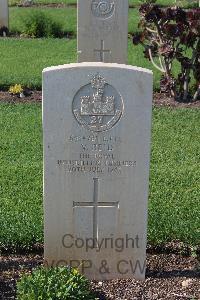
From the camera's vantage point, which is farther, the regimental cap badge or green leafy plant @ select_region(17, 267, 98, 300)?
the regimental cap badge

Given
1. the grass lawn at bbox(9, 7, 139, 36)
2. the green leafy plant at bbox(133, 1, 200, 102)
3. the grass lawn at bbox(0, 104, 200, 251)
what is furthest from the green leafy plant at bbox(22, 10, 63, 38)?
the grass lawn at bbox(0, 104, 200, 251)

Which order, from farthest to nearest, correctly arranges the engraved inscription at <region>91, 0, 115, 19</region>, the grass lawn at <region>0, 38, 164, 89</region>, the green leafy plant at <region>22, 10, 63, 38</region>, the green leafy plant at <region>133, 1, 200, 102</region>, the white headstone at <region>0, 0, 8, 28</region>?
the green leafy plant at <region>22, 10, 63, 38</region>
the white headstone at <region>0, 0, 8, 28</region>
the grass lawn at <region>0, 38, 164, 89</region>
the green leafy plant at <region>133, 1, 200, 102</region>
the engraved inscription at <region>91, 0, 115, 19</region>

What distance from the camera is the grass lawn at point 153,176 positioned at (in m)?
5.51

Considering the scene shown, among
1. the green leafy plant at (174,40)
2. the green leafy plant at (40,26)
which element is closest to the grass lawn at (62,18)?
the green leafy plant at (40,26)

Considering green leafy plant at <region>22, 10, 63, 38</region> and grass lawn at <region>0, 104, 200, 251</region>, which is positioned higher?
green leafy plant at <region>22, 10, 63, 38</region>

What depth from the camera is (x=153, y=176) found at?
7.07m

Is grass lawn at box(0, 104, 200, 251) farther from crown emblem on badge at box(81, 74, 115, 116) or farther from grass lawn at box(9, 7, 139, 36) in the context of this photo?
grass lawn at box(9, 7, 139, 36)

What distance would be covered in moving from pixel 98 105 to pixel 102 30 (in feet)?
17.5

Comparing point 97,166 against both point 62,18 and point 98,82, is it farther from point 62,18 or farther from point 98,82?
point 62,18

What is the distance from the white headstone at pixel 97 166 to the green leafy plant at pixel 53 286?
1.35 ft

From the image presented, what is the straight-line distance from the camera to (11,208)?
6.11m

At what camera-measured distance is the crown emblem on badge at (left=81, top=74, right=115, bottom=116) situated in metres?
4.42

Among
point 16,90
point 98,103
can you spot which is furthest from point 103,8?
point 98,103

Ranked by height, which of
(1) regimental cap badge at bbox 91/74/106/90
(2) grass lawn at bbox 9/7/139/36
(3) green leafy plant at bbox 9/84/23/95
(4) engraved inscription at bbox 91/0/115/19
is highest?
(4) engraved inscription at bbox 91/0/115/19
